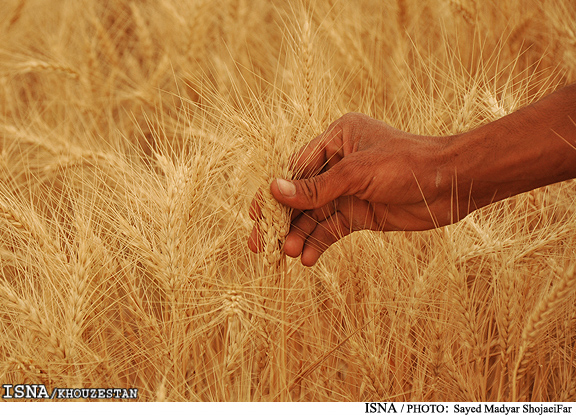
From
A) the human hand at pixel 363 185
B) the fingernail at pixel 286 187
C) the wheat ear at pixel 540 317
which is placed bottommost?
the wheat ear at pixel 540 317

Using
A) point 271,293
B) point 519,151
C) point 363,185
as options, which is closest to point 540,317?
point 519,151

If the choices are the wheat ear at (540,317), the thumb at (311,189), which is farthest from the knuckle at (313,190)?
the wheat ear at (540,317)

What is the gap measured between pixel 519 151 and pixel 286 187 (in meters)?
0.57

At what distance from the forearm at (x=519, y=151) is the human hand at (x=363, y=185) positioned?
2.2 inches

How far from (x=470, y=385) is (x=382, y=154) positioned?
1.95 ft

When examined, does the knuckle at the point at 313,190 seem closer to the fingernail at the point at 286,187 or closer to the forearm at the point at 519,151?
the fingernail at the point at 286,187

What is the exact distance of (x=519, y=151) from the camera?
1.33 meters

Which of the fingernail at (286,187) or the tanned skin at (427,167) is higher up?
the tanned skin at (427,167)

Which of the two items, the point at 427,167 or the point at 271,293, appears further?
the point at 427,167

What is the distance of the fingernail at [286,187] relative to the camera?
122 cm

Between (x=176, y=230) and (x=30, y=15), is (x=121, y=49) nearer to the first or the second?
(x=30, y=15)

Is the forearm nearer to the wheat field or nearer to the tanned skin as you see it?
the tanned skin

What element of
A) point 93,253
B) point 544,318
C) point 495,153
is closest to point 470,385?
point 544,318

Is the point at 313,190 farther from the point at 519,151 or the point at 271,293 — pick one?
the point at 519,151
